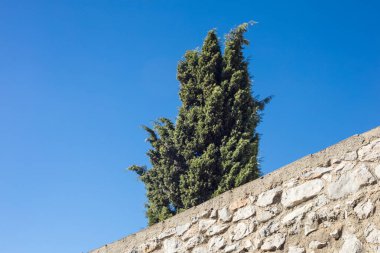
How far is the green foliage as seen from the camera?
8.83 m

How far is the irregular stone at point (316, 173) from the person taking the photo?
133 inches

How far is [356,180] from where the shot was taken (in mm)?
3131

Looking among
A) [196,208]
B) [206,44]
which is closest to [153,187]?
[206,44]

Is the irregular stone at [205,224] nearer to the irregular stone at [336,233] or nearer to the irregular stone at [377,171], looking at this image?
the irregular stone at [336,233]

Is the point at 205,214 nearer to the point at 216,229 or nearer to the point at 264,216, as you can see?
the point at 216,229

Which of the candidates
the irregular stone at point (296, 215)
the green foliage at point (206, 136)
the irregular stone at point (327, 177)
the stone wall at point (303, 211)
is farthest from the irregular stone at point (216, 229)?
the green foliage at point (206, 136)

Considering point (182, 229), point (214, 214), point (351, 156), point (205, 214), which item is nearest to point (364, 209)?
point (351, 156)

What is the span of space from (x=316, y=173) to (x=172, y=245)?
1.51 m

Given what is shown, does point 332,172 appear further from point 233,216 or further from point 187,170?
→ point 187,170

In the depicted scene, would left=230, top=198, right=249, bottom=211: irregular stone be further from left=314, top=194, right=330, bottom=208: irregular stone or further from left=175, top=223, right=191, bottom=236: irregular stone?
left=314, top=194, right=330, bottom=208: irregular stone

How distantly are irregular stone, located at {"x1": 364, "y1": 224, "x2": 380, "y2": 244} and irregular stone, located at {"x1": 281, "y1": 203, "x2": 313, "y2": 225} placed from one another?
18.1 inches

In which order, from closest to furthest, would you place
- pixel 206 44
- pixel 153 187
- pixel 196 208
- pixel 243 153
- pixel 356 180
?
pixel 356 180, pixel 196 208, pixel 243 153, pixel 153 187, pixel 206 44

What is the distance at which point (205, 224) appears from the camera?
13.1 ft

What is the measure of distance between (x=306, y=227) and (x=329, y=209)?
0.21m
